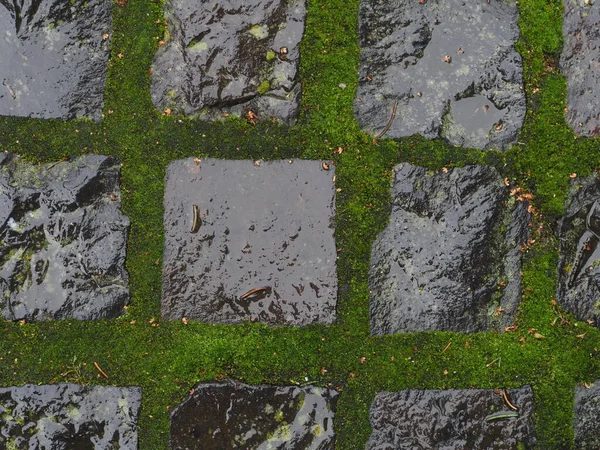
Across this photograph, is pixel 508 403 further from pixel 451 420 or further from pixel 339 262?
Answer: pixel 339 262

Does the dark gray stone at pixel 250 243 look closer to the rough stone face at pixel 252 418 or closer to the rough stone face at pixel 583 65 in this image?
the rough stone face at pixel 252 418

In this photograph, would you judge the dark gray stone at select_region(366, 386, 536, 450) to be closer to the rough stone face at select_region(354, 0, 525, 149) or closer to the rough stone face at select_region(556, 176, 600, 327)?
the rough stone face at select_region(556, 176, 600, 327)

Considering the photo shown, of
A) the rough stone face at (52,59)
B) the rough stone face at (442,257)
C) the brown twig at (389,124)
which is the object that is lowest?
the rough stone face at (442,257)

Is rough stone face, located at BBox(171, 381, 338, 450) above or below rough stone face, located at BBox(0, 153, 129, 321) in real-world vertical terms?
below

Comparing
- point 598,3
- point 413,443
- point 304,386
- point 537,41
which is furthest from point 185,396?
point 598,3

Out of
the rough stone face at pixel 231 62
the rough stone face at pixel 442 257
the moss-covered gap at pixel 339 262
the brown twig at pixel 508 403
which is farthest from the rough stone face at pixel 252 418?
the rough stone face at pixel 231 62

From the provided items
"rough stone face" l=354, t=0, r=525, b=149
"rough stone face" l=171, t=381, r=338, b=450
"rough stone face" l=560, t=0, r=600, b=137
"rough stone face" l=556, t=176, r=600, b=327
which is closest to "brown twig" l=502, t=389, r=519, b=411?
"rough stone face" l=556, t=176, r=600, b=327
